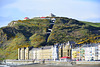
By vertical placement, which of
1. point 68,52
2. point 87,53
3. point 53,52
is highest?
point 53,52

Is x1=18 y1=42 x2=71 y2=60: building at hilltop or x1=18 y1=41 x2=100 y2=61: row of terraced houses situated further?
x1=18 y1=42 x2=71 y2=60: building at hilltop

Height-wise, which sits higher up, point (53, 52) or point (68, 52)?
point (53, 52)

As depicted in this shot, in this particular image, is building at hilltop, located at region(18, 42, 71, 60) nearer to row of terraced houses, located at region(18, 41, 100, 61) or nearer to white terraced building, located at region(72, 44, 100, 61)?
row of terraced houses, located at region(18, 41, 100, 61)

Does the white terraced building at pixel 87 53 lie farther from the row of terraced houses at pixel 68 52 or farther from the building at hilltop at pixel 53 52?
the building at hilltop at pixel 53 52

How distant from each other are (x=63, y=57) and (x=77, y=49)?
24.5 ft

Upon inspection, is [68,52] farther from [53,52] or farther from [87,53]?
[87,53]

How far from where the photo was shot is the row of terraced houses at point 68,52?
14570 centimetres

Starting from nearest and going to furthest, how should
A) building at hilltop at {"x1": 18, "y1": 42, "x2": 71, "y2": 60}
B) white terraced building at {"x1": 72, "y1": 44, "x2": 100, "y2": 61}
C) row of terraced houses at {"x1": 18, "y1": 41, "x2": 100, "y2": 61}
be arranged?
white terraced building at {"x1": 72, "y1": 44, "x2": 100, "y2": 61}, row of terraced houses at {"x1": 18, "y1": 41, "x2": 100, "y2": 61}, building at hilltop at {"x1": 18, "y1": 42, "x2": 71, "y2": 60}

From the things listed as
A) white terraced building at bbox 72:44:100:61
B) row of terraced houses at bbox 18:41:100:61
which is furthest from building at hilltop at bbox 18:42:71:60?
white terraced building at bbox 72:44:100:61

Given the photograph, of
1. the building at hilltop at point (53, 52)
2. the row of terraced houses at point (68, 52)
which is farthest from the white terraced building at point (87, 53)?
the building at hilltop at point (53, 52)

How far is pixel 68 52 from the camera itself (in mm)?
167625

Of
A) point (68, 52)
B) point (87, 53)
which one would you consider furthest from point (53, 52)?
point (87, 53)

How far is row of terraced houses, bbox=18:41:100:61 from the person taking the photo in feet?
478

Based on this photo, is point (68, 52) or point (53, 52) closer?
point (68, 52)
